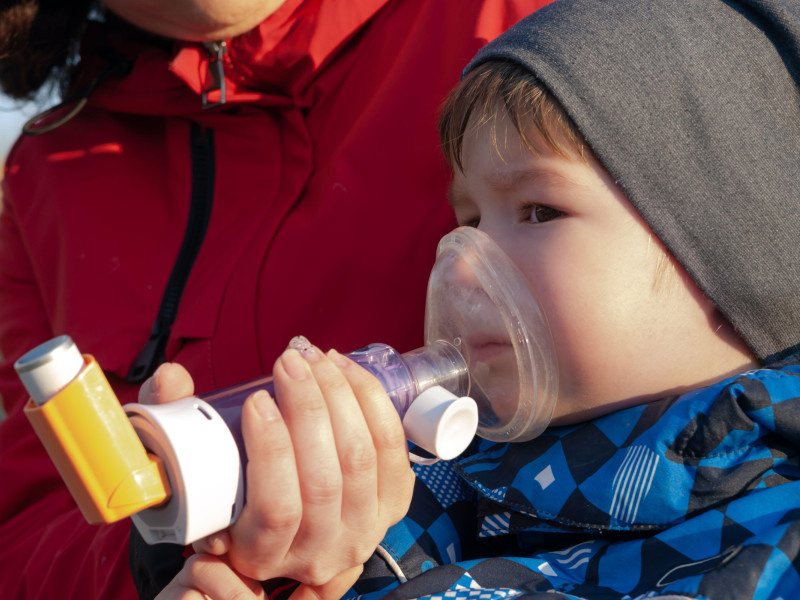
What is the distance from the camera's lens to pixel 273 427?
2.80 ft

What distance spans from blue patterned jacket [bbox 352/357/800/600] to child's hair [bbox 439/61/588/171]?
435mm

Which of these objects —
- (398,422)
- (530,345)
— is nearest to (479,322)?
(530,345)

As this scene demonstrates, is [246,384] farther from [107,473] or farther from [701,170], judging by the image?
[701,170]

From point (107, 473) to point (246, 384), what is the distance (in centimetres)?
29

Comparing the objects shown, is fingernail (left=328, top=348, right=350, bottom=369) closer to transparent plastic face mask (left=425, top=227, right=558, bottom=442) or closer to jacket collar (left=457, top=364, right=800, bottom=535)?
transparent plastic face mask (left=425, top=227, right=558, bottom=442)

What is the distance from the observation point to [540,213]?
118 centimetres

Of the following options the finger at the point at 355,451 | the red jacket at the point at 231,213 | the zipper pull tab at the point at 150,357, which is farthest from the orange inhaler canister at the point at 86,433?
the zipper pull tab at the point at 150,357

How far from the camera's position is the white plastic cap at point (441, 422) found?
959mm

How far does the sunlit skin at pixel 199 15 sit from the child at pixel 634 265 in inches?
23.8

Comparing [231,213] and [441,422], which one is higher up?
[441,422]

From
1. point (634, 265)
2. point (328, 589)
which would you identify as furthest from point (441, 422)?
point (634, 265)

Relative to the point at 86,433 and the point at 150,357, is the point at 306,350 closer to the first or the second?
the point at 86,433

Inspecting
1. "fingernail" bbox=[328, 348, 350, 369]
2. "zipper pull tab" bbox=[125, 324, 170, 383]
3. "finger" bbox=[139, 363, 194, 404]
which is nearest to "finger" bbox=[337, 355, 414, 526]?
"fingernail" bbox=[328, 348, 350, 369]

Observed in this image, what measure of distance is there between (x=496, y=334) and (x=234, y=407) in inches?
16.7
